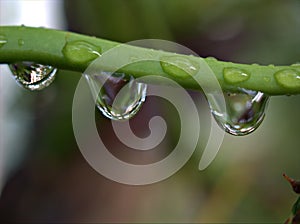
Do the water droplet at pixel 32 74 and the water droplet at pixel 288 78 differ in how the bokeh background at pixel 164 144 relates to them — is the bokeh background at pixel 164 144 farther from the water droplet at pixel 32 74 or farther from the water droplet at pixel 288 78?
the water droplet at pixel 288 78

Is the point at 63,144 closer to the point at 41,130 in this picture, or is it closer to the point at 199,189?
the point at 41,130

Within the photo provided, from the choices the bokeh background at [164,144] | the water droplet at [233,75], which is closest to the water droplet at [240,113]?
the water droplet at [233,75]

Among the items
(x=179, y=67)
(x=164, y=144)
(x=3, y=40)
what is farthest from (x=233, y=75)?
(x=164, y=144)

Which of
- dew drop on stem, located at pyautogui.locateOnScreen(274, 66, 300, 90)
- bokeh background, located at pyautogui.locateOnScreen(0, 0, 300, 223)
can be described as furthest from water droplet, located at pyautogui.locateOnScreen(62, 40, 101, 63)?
bokeh background, located at pyautogui.locateOnScreen(0, 0, 300, 223)

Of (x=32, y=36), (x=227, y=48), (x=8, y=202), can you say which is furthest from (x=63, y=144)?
(x=32, y=36)

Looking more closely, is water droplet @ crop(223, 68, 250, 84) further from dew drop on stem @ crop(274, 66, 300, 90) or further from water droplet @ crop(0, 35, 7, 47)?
water droplet @ crop(0, 35, 7, 47)
